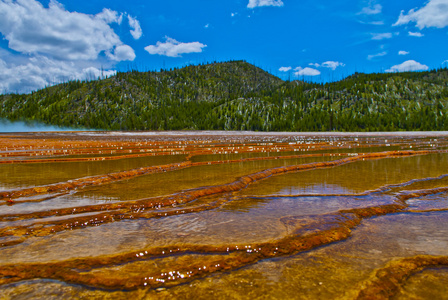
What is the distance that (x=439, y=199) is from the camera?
7.67m

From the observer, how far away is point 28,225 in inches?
226

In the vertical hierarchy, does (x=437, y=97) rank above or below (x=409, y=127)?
above

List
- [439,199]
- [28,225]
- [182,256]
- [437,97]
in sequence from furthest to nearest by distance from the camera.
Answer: [437,97], [439,199], [28,225], [182,256]

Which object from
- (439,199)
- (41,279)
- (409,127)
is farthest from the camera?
(409,127)

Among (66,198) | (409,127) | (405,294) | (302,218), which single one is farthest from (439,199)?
(409,127)

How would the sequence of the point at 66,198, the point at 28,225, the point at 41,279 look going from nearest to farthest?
the point at 41,279 < the point at 28,225 < the point at 66,198

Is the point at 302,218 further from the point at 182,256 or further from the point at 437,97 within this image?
the point at 437,97

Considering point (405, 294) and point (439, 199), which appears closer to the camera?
point (405, 294)

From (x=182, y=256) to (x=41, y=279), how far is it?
6.29ft

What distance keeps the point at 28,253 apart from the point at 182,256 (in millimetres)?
2551

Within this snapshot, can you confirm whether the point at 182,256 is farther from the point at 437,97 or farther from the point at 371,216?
the point at 437,97

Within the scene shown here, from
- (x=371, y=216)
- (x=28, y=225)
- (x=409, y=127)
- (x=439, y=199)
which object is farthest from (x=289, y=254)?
(x=409, y=127)

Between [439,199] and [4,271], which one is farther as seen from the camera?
[439,199]

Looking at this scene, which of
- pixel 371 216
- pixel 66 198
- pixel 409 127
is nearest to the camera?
pixel 371 216
